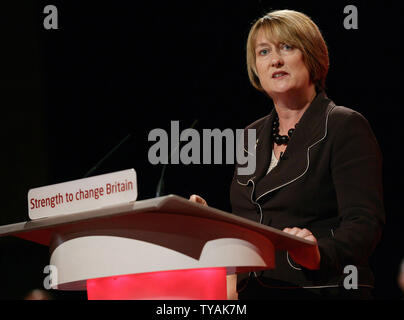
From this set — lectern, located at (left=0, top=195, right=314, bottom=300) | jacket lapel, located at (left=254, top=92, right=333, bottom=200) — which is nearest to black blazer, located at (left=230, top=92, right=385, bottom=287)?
jacket lapel, located at (left=254, top=92, right=333, bottom=200)

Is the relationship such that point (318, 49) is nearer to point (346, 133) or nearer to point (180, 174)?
point (346, 133)

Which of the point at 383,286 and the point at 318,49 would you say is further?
the point at 383,286

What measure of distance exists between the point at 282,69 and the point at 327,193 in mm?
486

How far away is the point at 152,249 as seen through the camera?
1.13 metres

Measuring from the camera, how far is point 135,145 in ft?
10.9

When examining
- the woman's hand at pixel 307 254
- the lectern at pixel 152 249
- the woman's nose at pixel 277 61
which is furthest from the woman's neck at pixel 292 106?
the lectern at pixel 152 249

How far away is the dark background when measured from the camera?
2.66m

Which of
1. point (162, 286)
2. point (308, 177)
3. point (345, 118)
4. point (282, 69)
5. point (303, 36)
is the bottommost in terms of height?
point (162, 286)

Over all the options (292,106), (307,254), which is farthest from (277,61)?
(307,254)

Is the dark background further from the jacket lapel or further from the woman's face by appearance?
the jacket lapel

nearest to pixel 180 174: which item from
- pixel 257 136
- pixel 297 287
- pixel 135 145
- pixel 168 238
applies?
pixel 135 145

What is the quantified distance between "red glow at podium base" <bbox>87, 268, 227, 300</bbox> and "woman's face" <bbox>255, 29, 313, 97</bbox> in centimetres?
87

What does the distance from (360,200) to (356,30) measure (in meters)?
1.32

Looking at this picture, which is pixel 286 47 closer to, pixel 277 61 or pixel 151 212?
pixel 277 61
